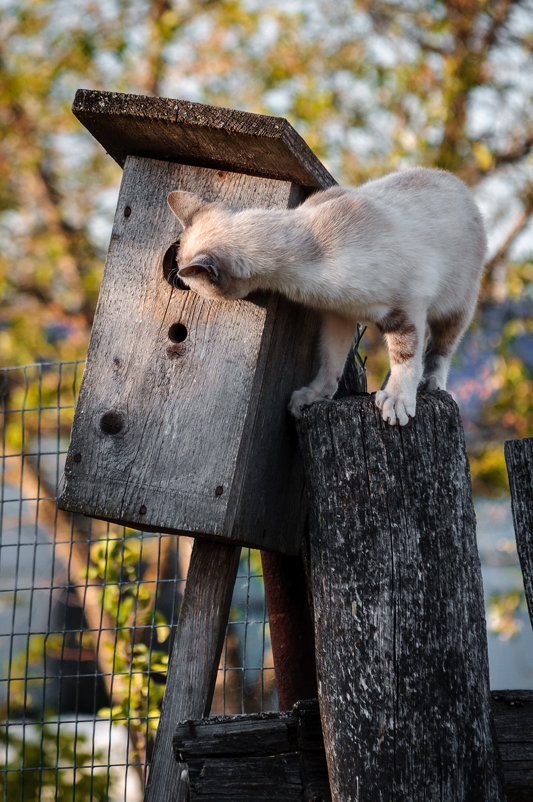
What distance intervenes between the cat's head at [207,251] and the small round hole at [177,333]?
5.1 inches

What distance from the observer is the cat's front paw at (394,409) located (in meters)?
2.04

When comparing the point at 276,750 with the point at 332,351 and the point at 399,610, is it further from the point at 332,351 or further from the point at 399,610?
the point at 332,351

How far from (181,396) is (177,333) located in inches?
8.3

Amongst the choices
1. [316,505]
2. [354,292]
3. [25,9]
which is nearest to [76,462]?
[316,505]

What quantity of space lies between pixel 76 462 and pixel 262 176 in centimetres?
97

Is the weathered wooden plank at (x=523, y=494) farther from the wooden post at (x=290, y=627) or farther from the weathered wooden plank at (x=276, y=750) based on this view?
the wooden post at (x=290, y=627)

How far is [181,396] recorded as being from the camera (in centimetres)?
236

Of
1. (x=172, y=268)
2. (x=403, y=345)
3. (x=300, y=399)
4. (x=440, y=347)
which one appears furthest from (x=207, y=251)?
(x=440, y=347)

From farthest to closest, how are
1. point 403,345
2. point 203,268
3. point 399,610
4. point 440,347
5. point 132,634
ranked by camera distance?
point 440,347
point 132,634
point 403,345
point 203,268
point 399,610

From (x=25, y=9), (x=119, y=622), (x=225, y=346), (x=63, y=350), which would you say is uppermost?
(x=25, y=9)

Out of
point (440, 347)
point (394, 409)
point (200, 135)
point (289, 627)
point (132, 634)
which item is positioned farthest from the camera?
point (440, 347)

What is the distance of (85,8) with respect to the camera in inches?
235

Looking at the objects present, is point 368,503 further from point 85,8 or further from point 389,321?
point 85,8

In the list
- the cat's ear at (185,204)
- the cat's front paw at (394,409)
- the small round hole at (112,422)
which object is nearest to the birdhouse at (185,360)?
the small round hole at (112,422)
